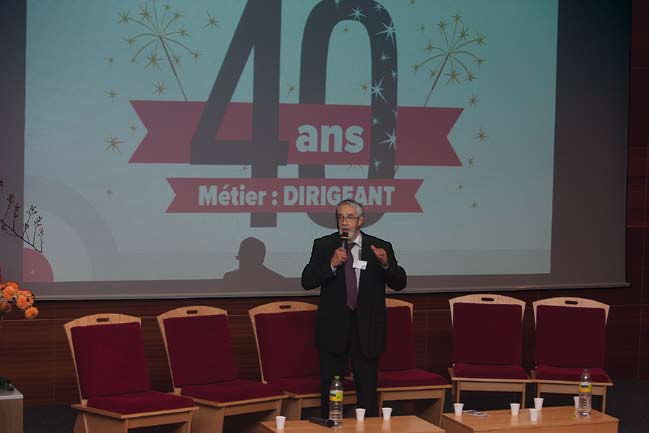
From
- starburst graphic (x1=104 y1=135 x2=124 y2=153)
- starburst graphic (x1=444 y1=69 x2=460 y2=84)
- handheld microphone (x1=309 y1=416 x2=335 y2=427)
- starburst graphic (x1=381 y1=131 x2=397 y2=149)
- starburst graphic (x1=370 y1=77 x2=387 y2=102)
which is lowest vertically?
handheld microphone (x1=309 y1=416 x2=335 y2=427)

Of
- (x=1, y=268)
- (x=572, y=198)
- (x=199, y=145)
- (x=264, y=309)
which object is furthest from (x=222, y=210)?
(x=572, y=198)

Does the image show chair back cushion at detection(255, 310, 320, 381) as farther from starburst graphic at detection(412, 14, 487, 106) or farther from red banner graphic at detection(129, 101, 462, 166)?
starburst graphic at detection(412, 14, 487, 106)

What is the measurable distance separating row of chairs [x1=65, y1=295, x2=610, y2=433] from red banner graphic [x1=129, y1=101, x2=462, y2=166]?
4.32 feet

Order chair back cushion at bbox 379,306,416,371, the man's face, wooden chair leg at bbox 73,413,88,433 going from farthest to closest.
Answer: chair back cushion at bbox 379,306,416,371
the man's face
wooden chair leg at bbox 73,413,88,433

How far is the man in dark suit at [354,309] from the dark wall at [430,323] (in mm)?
1619

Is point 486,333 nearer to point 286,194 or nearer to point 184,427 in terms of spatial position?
point 286,194

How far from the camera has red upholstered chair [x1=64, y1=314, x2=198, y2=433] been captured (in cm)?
627

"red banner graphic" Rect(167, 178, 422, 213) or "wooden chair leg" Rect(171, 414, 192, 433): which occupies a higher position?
"red banner graphic" Rect(167, 178, 422, 213)

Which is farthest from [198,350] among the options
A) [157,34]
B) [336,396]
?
[157,34]

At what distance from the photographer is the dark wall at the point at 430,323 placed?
785 centimetres

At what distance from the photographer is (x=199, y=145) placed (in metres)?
8.12

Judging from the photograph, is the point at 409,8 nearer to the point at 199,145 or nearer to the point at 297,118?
the point at 297,118

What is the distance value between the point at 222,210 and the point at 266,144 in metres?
0.61

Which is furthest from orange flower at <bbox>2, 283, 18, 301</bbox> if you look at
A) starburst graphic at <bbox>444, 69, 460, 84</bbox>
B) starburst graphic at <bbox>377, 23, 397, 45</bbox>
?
starburst graphic at <bbox>444, 69, 460, 84</bbox>
